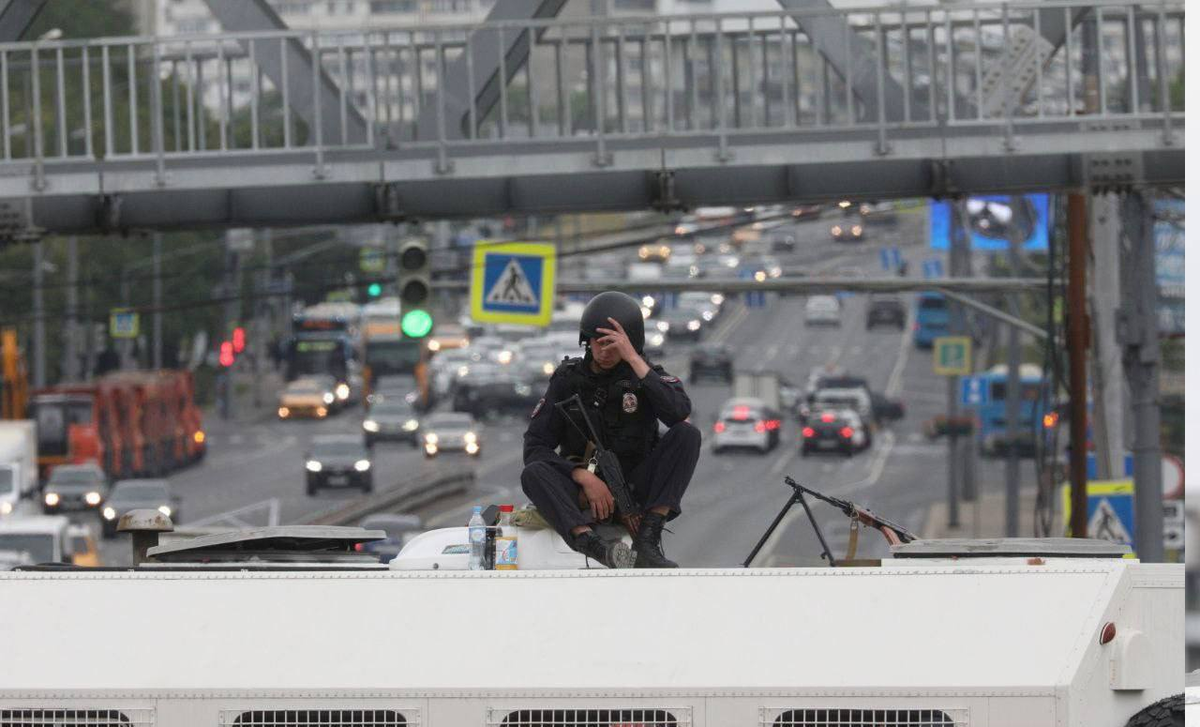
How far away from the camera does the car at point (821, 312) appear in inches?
4341

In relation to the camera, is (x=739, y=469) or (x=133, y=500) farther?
(x=739, y=469)

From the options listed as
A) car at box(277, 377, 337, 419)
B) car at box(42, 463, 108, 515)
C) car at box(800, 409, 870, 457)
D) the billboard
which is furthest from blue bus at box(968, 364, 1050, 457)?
car at box(42, 463, 108, 515)

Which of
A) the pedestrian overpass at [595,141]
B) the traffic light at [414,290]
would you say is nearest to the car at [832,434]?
the traffic light at [414,290]

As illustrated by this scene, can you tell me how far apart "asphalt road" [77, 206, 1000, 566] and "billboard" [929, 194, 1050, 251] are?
11.5 feet

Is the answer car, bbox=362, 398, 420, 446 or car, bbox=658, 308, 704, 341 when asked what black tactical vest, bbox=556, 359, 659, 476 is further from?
car, bbox=658, 308, 704, 341

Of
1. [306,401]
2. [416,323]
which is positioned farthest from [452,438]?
[416,323]

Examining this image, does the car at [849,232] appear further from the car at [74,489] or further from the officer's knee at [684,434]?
the officer's knee at [684,434]

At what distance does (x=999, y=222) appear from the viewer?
49.2 meters

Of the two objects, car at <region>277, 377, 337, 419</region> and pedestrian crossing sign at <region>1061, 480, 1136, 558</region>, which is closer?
pedestrian crossing sign at <region>1061, 480, 1136, 558</region>

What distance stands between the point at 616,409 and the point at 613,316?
1.40 ft

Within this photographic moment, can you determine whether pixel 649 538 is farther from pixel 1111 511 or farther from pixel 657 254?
pixel 657 254

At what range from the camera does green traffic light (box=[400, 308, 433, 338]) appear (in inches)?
907

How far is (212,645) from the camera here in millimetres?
7910

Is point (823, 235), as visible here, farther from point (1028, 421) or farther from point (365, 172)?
point (365, 172)
